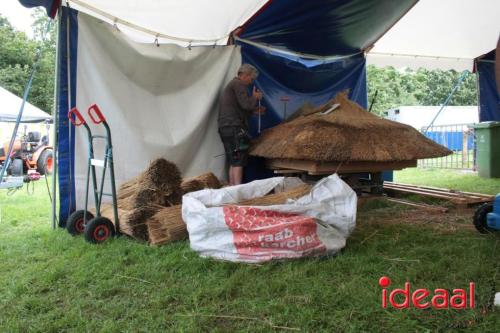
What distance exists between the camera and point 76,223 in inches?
120

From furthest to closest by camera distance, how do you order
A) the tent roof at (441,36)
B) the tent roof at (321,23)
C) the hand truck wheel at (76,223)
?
Result: the tent roof at (441,36) < the tent roof at (321,23) < the hand truck wheel at (76,223)

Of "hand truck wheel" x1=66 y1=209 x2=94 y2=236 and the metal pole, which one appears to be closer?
"hand truck wheel" x1=66 y1=209 x2=94 y2=236

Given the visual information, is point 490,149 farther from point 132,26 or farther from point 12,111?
point 12,111

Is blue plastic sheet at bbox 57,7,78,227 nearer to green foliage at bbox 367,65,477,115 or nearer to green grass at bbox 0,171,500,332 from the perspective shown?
green grass at bbox 0,171,500,332

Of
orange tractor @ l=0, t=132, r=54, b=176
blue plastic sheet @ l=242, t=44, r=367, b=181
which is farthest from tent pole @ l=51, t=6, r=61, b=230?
orange tractor @ l=0, t=132, r=54, b=176

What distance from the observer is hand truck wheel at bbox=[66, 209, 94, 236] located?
304 centimetres

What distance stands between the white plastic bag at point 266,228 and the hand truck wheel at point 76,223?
102 cm

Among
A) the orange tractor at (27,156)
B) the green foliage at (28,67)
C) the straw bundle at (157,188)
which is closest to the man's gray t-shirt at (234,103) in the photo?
the straw bundle at (157,188)

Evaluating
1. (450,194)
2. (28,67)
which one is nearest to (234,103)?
(450,194)

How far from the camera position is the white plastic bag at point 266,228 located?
2.27m

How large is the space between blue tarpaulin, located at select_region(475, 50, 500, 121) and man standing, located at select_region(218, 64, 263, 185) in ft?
16.6

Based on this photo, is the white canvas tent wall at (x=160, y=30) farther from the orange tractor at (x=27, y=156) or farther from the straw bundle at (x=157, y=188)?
the orange tractor at (x=27, y=156)

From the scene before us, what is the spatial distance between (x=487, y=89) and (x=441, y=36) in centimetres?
212

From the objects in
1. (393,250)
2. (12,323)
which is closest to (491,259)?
(393,250)
